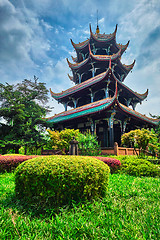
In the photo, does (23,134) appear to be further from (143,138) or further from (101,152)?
(143,138)

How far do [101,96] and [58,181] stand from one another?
15.2 m

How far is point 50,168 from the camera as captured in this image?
259cm

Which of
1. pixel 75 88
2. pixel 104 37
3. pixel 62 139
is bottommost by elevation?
pixel 62 139

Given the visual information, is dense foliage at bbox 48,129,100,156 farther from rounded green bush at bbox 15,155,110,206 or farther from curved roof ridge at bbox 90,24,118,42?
curved roof ridge at bbox 90,24,118,42

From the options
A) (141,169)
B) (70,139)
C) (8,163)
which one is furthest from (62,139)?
(141,169)

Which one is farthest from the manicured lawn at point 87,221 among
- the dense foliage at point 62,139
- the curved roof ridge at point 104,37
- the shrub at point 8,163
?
the curved roof ridge at point 104,37

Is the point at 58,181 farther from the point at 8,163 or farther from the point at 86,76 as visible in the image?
the point at 86,76

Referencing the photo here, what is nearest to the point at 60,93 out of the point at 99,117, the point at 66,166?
the point at 99,117

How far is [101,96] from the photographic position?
16.8 meters

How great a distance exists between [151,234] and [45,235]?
1.38 metres

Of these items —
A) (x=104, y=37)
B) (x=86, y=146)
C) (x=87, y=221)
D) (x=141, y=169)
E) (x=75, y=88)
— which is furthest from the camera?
(x=104, y=37)

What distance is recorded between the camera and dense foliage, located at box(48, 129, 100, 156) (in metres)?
9.22

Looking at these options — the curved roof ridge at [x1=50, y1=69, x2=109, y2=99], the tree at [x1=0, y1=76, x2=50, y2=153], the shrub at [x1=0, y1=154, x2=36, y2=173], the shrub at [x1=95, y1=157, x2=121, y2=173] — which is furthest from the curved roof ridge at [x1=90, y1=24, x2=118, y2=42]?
the shrub at [x1=0, y1=154, x2=36, y2=173]

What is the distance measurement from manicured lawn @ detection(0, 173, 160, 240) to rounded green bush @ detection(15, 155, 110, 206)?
0.59ft
